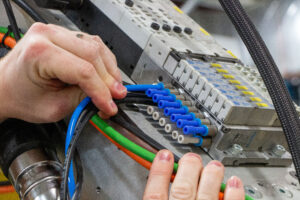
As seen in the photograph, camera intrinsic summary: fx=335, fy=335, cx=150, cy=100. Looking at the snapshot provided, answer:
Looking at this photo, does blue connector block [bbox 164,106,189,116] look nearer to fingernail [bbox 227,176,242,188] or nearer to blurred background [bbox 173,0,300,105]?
fingernail [bbox 227,176,242,188]

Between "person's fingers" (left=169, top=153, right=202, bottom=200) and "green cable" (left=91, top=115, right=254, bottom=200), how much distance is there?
20 millimetres

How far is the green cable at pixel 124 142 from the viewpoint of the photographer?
1.69ft

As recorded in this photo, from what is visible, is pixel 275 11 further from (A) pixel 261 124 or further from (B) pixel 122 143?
(B) pixel 122 143

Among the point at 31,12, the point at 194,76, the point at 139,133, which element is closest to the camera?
the point at 139,133

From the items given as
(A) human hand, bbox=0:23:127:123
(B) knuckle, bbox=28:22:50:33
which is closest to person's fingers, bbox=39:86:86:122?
(A) human hand, bbox=0:23:127:123

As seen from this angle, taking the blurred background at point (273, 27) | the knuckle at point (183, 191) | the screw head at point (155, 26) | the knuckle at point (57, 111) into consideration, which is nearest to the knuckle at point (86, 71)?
the knuckle at point (57, 111)

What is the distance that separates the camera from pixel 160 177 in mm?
479

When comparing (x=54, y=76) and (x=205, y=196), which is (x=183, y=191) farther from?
(x=54, y=76)

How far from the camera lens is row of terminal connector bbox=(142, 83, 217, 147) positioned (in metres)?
0.62

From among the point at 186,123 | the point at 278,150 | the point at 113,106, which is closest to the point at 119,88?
the point at 113,106

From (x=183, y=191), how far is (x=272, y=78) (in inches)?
10.5

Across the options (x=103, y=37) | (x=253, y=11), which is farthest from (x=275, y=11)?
(x=103, y=37)

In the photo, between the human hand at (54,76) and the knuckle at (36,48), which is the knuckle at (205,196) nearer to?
the human hand at (54,76)

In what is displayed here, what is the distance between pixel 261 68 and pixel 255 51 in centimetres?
3
